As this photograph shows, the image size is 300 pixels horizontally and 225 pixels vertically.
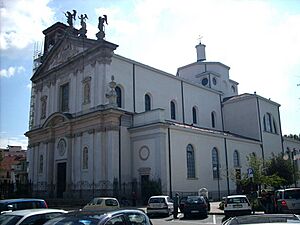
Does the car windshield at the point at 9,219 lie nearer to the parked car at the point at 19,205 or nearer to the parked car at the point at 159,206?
the parked car at the point at 19,205

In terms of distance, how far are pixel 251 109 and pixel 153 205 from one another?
1118 inches

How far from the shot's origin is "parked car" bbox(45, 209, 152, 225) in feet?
19.9

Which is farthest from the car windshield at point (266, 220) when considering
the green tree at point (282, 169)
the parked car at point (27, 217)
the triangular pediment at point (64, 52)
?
the triangular pediment at point (64, 52)

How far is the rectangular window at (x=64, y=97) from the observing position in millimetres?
41125

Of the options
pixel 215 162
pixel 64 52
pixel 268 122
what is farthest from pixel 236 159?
pixel 64 52

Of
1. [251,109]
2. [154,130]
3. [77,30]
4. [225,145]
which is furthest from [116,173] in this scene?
[251,109]

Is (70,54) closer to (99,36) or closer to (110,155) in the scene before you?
(99,36)

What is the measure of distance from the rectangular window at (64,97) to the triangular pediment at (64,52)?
8.66 feet

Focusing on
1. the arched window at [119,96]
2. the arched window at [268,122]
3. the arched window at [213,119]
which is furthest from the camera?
the arched window at [268,122]

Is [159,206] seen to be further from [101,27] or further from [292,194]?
[101,27]

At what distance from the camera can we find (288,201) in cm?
1786

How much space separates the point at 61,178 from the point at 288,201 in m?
27.0

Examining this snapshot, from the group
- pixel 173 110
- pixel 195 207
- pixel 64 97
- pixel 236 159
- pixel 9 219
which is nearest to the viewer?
pixel 9 219

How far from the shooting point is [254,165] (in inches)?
1152
